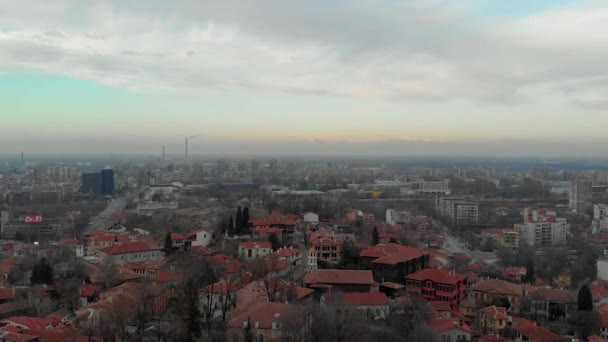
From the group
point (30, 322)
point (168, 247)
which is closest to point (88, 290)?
point (30, 322)

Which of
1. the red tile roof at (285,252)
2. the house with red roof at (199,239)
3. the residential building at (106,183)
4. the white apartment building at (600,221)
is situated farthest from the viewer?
the residential building at (106,183)

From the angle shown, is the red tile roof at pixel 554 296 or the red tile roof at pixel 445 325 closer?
the red tile roof at pixel 445 325

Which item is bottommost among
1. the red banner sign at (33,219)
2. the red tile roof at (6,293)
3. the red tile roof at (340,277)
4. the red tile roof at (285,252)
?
the red banner sign at (33,219)

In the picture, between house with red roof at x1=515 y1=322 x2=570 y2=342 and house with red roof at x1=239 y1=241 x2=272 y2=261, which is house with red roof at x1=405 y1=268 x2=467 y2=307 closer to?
house with red roof at x1=515 y1=322 x2=570 y2=342

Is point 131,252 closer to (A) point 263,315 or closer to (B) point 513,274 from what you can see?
(A) point 263,315

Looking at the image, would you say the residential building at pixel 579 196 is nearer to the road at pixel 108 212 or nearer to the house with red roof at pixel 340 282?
the road at pixel 108 212

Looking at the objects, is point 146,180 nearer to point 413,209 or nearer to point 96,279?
point 413,209

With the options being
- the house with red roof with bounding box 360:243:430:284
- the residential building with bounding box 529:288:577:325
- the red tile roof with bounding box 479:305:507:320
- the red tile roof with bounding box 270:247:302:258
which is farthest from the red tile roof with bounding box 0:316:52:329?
the residential building with bounding box 529:288:577:325

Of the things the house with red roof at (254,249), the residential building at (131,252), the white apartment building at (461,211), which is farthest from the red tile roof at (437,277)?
the white apartment building at (461,211)
